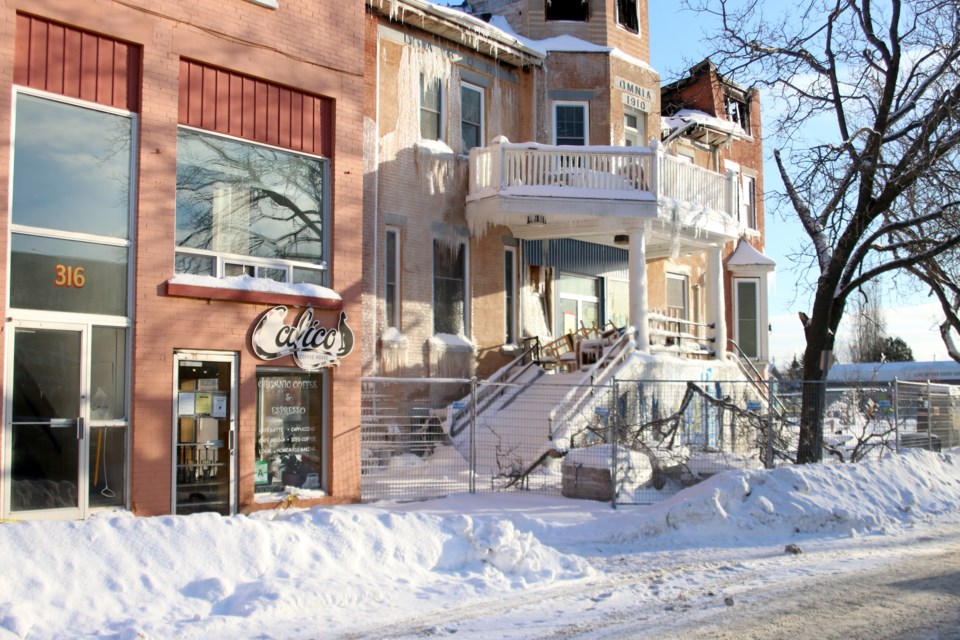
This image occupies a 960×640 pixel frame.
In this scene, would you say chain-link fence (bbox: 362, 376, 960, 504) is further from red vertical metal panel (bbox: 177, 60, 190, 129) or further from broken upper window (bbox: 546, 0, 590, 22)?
broken upper window (bbox: 546, 0, 590, 22)

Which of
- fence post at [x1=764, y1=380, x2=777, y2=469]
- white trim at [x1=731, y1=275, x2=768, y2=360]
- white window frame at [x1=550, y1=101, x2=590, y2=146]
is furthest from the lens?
white trim at [x1=731, y1=275, x2=768, y2=360]

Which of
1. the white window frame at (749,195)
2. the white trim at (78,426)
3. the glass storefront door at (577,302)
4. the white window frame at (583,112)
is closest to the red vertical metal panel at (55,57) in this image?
the white trim at (78,426)

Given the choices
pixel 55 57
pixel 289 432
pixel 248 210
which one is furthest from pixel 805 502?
pixel 55 57

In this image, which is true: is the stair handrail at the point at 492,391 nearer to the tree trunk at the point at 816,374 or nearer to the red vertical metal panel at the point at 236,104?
the tree trunk at the point at 816,374

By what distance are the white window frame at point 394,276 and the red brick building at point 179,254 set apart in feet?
18.3

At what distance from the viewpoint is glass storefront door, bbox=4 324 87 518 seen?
9.72 m

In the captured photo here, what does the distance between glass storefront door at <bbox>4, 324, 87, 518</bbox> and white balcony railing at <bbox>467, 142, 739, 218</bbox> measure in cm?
1060

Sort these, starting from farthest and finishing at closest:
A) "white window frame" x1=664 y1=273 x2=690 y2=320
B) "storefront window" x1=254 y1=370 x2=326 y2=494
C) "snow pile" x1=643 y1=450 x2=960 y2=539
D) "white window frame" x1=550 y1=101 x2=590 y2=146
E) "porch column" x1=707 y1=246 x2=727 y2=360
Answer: "white window frame" x1=664 y1=273 x2=690 y2=320 < "white window frame" x1=550 y1=101 x2=590 y2=146 < "porch column" x1=707 y1=246 x2=727 y2=360 < "storefront window" x1=254 y1=370 x2=326 y2=494 < "snow pile" x1=643 y1=450 x2=960 y2=539

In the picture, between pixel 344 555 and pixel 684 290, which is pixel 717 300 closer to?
pixel 684 290

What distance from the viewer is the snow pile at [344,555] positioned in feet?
23.5

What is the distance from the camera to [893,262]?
16641 mm

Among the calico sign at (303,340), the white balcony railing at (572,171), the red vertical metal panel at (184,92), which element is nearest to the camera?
the red vertical metal panel at (184,92)

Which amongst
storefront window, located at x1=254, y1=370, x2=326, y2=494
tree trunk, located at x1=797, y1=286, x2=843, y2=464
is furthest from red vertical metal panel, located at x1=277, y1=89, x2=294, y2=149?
tree trunk, located at x1=797, y1=286, x2=843, y2=464

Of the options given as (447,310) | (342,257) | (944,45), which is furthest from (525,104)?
(342,257)
